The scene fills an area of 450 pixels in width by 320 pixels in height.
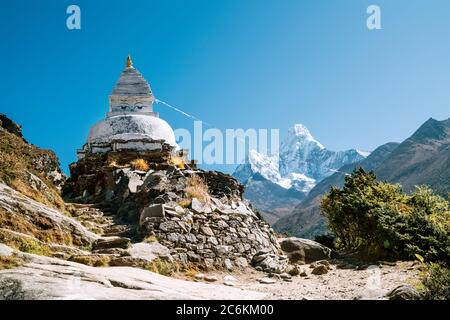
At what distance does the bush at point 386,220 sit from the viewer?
52.3ft

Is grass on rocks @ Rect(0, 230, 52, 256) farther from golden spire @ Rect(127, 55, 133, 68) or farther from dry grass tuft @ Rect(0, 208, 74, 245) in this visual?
golden spire @ Rect(127, 55, 133, 68)

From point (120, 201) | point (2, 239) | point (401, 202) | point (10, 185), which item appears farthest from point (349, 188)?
point (2, 239)

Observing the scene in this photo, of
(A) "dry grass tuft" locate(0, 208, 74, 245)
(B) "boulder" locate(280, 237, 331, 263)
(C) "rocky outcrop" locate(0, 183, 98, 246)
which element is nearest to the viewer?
(A) "dry grass tuft" locate(0, 208, 74, 245)

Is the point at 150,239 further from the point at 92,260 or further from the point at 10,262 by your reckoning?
the point at 10,262

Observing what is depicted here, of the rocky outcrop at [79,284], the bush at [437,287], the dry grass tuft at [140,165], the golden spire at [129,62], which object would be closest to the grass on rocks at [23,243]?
the rocky outcrop at [79,284]

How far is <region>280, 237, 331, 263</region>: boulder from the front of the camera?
18031mm

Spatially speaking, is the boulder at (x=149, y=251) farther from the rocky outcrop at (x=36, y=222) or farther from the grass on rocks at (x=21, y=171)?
the grass on rocks at (x=21, y=171)

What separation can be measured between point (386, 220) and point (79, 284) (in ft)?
42.6

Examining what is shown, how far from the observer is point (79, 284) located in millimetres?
7406

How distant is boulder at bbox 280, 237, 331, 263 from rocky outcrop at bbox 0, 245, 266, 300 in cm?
891

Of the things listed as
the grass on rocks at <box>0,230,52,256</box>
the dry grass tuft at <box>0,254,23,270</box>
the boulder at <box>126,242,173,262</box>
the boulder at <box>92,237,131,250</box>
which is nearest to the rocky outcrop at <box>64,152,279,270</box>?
the boulder at <box>126,242,173,262</box>

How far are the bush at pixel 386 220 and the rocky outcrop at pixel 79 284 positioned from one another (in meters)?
9.01

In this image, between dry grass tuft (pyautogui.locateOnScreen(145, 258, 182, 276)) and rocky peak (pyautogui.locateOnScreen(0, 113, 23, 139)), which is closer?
dry grass tuft (pyautogui.locateOnScreen(145, 258, 182, 276))
